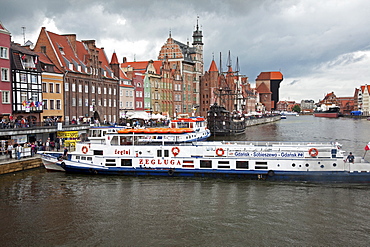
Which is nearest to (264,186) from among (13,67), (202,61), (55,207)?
(55,207)

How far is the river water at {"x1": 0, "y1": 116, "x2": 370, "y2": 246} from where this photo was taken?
23484 millimetres

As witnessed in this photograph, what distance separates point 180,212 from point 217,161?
Result: 12007 mm

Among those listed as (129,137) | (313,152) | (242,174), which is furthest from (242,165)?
(129,137)

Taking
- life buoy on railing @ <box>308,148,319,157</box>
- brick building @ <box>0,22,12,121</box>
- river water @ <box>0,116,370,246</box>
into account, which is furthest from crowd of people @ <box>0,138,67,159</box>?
life buoy on railing @ <box>308,148,319,157</box>

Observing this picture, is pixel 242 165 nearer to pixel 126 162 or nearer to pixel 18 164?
pixel 126 162

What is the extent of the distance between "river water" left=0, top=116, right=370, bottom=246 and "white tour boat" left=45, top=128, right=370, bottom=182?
1271 millimetres

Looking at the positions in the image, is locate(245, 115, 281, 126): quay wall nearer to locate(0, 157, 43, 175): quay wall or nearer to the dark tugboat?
the dark tugboat

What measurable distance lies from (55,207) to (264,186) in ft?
60.8

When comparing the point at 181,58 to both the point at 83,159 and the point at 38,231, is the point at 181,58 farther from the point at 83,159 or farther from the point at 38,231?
the point at 38,231

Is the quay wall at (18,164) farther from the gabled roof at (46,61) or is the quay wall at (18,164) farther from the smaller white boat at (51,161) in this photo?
the gabled roof at (46,61)

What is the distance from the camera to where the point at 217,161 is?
39.3 metres

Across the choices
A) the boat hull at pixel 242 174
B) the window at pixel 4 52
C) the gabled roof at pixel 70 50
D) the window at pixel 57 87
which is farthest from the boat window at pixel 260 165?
the gabled roof at pixel 70 50

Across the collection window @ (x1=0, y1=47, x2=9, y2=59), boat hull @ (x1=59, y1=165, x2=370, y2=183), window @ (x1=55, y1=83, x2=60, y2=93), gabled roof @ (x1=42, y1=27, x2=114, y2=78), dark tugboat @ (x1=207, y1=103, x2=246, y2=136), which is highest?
gabled roof @ (x1=42, y1=27, x2=114, y2=78)

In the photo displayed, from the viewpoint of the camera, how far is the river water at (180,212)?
23.5m
